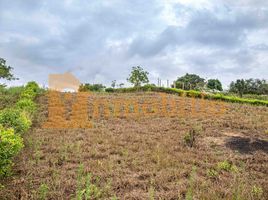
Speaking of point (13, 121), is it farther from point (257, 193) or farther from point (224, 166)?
point (257, 193)

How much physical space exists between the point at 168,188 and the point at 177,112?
11.6 metres

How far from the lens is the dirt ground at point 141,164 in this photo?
522 cm

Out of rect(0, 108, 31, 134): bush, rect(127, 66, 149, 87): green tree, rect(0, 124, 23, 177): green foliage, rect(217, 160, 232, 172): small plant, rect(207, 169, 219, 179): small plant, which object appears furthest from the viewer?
rect(127, 66, 149, 87): green tree

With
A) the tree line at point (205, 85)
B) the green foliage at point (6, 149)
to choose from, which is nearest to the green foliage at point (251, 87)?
the tree line at point (205, 85)

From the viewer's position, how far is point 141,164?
7023mm

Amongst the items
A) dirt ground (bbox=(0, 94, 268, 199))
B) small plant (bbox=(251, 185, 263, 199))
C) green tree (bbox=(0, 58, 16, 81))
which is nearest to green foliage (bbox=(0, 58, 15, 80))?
green tree (bbox=(0, 58, 16, 81))

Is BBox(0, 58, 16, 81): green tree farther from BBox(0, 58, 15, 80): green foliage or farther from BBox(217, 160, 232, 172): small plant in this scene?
BBox(217, 160, 232, 172): small plant

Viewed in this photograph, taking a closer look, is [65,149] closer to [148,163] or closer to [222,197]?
[148,163]

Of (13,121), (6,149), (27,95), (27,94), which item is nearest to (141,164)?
(6,149)

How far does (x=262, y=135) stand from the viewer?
35.3 ft

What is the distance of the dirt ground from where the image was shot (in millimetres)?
5219

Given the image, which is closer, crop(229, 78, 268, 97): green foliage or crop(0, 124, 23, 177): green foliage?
crop(0, 124, 23, 177): green foliage

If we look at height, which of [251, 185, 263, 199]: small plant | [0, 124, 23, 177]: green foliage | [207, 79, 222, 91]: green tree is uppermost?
[207, 79, 222, 91]: green tree

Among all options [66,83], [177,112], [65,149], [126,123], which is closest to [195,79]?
[66,83]
